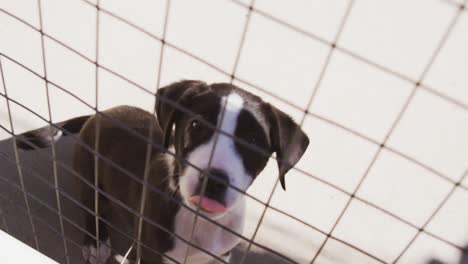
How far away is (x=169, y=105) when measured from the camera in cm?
163

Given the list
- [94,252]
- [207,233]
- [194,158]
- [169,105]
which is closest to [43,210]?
[94,252]

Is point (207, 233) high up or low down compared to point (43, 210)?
up

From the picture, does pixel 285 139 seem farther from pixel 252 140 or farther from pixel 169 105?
pixel 169 105

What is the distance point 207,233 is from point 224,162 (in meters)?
0.44

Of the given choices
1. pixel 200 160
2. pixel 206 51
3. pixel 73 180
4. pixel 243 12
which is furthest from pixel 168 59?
pixel 200 160

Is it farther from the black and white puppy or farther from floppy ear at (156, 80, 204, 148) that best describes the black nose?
floppy ear at (156, 80, 204, 148)

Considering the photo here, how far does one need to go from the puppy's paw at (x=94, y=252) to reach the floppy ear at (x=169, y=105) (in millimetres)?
675

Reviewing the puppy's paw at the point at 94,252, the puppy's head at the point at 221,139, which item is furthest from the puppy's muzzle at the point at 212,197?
the puppy's paw at the point at 94,252

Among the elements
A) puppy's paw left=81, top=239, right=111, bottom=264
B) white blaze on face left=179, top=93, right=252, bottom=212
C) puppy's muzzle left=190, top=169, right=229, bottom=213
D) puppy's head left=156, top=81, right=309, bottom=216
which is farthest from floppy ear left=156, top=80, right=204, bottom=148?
puppy's paw left=81, top=239, right=111, bottom=264

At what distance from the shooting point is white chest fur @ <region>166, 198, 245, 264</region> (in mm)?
1729

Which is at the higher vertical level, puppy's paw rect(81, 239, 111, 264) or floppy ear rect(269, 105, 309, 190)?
floppy ear rect(269, 105, 309, 190)

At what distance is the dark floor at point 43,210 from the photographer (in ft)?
7.13

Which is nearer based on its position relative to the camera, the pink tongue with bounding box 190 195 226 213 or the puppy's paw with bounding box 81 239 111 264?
the pink tongue with bounding box 190 195 226 213

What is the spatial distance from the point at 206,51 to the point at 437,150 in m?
1.37
